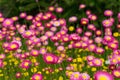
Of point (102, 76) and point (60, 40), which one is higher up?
point (60, 40)

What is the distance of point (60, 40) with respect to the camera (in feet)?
16.6

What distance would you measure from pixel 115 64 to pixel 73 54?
1831 mm

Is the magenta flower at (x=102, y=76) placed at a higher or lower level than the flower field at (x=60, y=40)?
lower

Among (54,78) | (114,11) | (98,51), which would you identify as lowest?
(54,78)

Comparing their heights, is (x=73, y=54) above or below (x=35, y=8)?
below

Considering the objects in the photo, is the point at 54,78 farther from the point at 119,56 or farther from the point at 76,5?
the point at 76,5

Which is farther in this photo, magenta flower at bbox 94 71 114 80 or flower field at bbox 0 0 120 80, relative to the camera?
flower field at bbox 0 0 120 80

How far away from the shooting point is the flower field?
3.71 m

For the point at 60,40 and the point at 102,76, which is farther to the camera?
the point at 60,40

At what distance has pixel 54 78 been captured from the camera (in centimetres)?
400

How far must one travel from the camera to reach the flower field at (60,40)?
371 centimetres

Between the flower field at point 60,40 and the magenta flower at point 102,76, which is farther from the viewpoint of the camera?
the flower field at point 60,40

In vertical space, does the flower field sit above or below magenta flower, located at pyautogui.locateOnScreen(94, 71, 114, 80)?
above

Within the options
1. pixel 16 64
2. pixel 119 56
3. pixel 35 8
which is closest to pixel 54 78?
pixel 16 64
